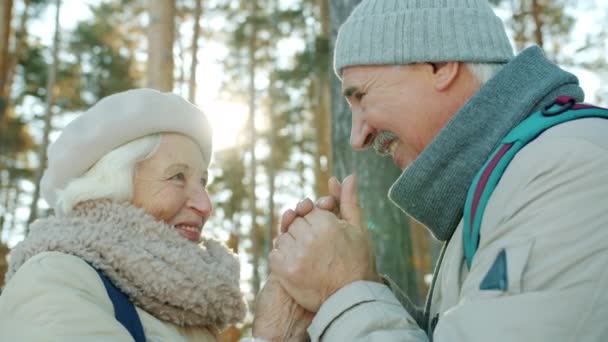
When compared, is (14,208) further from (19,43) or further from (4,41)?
(4,41)

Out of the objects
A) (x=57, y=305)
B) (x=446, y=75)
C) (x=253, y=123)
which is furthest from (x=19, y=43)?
(x=446, y=75)

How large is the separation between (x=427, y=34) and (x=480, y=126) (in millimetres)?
544

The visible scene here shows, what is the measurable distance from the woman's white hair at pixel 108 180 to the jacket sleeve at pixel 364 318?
1.12 metres

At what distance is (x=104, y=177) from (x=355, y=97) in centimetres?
110

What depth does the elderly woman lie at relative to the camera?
7.09ft

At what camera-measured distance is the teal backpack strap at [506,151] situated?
1.85m

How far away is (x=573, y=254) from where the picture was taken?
1580 mm

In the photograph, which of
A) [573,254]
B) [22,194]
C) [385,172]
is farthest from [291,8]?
[573,254]

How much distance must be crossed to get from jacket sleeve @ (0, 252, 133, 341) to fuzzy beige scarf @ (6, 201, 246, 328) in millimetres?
97

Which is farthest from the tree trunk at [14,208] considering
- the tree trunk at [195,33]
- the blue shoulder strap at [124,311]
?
the blue shoulder strap at [124,311]

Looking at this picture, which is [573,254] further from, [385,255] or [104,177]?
[385,255]

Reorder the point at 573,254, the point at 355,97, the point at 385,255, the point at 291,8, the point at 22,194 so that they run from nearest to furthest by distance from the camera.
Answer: the point at 573,254
the point at 355,97
the point at 385,255
the point at 291,8
the point at 22,194

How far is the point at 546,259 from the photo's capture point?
1.59 meters

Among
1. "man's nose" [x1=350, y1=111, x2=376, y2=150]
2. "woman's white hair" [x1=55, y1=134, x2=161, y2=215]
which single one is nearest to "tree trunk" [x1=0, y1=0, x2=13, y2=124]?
"woman's white hair" [x1=55, y1=134, x2=161, y2=215]
